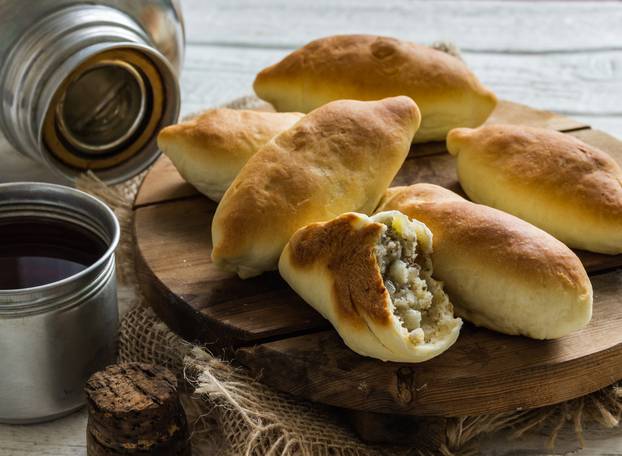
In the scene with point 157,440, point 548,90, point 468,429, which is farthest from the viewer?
point 548,90

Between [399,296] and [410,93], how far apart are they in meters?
0.73

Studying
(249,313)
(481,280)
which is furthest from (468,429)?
(249,313)

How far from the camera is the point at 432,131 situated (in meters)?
2.10

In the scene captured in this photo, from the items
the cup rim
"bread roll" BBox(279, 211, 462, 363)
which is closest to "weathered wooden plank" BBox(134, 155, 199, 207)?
the cup rim

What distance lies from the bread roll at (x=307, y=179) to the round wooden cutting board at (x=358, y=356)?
0.09m

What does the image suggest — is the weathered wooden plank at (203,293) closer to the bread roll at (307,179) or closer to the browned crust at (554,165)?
the bread roll at (307,179)

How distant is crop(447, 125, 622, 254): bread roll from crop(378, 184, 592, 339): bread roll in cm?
21

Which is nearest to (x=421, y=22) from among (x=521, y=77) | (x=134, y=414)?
(x=521, y=77)

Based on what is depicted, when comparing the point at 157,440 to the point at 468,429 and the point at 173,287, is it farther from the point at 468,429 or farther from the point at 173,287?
the point at 468,429

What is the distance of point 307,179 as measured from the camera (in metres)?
1.61

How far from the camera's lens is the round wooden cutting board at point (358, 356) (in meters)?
1.42

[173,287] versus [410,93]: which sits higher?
[410,93]

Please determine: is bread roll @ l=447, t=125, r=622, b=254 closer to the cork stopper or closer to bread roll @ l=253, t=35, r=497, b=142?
bread roll @ l=253, t=35, r=497, b=142

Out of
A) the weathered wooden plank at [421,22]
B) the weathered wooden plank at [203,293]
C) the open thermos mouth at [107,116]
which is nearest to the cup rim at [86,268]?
the weathered wooden plank at [203,293]
